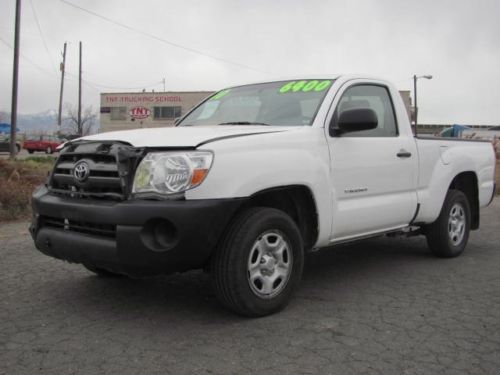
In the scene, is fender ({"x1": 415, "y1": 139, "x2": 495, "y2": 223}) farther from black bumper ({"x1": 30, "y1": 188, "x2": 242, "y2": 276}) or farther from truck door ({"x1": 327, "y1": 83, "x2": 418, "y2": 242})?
black bumper ({"x1": 30, "y1": 188, "x2": 242, "y2": 276})

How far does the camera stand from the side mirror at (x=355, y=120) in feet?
14.6

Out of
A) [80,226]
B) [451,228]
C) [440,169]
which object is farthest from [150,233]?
[451,228]

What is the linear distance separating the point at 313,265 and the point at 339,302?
139 centimetres

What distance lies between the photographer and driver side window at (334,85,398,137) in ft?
16.2

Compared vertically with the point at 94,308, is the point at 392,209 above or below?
above

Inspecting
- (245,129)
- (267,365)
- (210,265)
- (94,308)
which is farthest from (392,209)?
(94,308)

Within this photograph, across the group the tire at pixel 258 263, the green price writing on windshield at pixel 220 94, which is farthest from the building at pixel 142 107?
the tire at pixel 258 263

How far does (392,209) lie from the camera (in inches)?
202

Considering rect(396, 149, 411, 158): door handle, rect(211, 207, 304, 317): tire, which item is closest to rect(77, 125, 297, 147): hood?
rect(211, 207, 304, 317): tire

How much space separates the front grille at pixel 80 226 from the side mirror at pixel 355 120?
6.43 ft

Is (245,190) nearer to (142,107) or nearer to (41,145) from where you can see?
(41,145)

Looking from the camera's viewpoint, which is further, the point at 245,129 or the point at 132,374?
the point at 245,129

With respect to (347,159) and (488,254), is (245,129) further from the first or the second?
(488,254)

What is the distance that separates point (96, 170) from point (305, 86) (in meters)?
2.08
